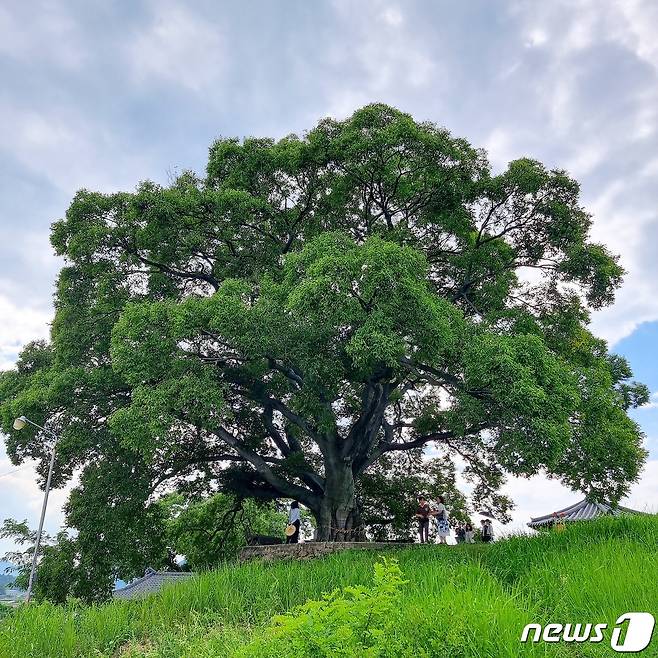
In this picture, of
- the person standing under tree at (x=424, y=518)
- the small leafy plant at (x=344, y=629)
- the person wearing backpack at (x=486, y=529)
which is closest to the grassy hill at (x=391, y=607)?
the small leafy plant at (x=344, y=629)

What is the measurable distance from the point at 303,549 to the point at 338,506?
288 centimetres

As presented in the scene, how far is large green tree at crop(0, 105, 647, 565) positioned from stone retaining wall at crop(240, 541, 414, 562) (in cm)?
198

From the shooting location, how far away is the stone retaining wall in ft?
40.3

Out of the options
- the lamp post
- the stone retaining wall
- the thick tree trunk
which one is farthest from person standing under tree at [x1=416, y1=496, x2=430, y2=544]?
the lamp post

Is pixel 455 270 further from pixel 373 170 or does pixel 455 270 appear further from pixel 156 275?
pixel 156 275

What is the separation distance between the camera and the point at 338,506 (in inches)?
602

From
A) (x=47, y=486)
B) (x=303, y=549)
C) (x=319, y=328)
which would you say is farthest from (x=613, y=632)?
(x=47, y=486)

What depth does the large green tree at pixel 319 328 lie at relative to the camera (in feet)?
36.8

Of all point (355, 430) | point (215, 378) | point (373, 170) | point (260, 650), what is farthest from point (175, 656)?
point (373, 170)

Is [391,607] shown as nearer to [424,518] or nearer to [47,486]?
[424,518]

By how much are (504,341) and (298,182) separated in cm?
733

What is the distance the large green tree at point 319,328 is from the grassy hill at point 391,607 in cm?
351

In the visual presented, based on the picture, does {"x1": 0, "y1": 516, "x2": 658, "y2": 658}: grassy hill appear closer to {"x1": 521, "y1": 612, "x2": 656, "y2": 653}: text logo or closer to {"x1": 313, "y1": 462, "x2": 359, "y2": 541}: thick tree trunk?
{"x1": 521, "y1": 612, "x2": 656, "y2": 653}: text logo

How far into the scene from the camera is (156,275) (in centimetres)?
1577
